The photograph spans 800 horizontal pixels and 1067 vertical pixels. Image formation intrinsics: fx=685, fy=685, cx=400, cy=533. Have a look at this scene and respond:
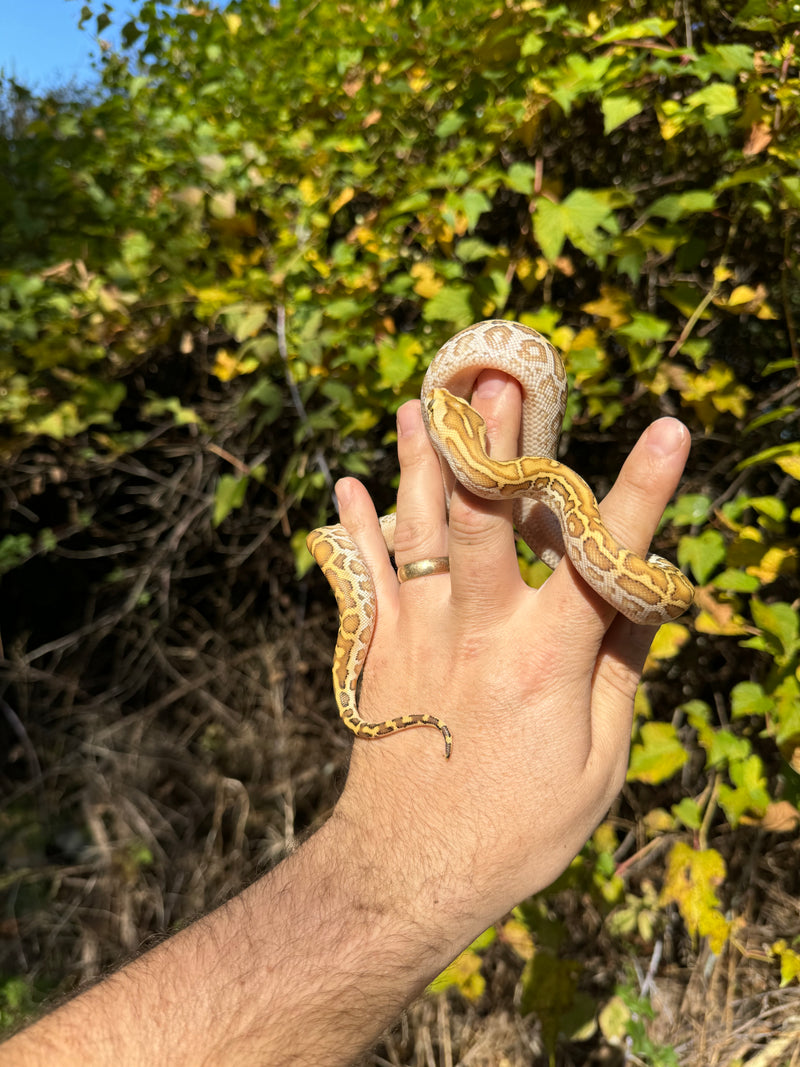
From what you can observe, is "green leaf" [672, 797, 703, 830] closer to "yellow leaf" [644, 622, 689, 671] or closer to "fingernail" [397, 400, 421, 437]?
"yellow leaf" [644, 622, 689, 671]

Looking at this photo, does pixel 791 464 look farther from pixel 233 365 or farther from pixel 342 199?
pixel 233 365

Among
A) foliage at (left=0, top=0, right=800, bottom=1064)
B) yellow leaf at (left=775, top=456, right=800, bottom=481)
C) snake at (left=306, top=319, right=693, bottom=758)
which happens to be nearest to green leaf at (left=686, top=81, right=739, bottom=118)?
foliage at (left=0, top=0, right=800, bottom=1064)

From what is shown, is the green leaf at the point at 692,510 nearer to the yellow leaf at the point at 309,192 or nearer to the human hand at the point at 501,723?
the human hand at the point at 501,723

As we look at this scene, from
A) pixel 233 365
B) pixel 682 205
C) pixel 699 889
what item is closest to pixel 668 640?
pixel 699 889

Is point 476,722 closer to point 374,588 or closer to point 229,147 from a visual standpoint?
point 374,588

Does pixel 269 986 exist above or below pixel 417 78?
below

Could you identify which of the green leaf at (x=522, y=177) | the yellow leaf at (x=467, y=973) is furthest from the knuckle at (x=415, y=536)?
the yellow leaf at (x=467, y=973)
